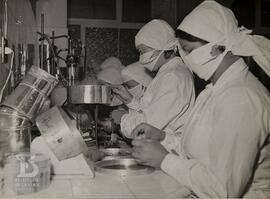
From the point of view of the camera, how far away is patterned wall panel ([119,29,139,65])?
18.2ft

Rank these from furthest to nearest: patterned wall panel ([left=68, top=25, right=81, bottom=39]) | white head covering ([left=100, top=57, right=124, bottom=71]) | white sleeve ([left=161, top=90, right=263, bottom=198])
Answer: patterned wall panel ([left=68, top=25, right=81, bottom=39]), white head covering ([left=100, top=57, right=124, bottom=71]), white sleeve ([left=161, top=90, right=263, bottom=198])

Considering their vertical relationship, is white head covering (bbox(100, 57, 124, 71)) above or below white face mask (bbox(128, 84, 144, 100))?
above

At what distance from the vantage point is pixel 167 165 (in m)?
1.31

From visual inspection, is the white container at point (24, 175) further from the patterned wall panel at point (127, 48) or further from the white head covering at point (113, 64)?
the patterned wall panel at point (127, 48)

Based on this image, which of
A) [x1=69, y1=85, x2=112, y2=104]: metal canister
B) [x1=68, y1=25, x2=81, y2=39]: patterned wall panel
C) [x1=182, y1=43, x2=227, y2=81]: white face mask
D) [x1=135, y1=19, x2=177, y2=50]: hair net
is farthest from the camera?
[x1=68, y1=25, x2=81, y2=39]: patterned wall panel

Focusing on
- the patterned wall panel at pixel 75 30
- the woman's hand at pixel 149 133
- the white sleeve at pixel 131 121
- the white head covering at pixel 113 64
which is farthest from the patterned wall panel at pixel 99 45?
the woman's hand at pixel 149 133

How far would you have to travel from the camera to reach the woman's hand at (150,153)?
1362mm

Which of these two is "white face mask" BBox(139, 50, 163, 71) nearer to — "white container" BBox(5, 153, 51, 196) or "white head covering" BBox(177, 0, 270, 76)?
"white head covering" BBox(177, 0, 270, 76)

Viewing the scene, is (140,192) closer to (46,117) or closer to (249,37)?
(46,117)

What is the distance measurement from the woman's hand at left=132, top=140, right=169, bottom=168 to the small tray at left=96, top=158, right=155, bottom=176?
0.10m

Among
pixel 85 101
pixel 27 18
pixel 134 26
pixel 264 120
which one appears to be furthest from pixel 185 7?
pixel 264 120

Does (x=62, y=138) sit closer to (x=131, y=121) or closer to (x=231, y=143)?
(x=231, y=143)

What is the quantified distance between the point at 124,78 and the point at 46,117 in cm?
144

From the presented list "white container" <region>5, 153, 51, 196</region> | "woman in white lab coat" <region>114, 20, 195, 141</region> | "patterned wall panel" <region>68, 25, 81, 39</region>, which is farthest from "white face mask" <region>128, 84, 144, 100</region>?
"patterned wall panel" <region>68, 25, 81, 39</region>
